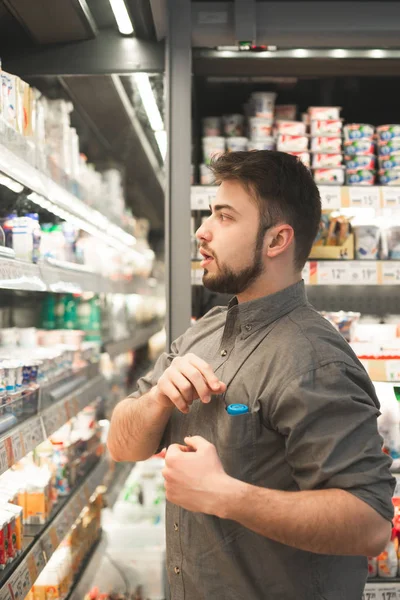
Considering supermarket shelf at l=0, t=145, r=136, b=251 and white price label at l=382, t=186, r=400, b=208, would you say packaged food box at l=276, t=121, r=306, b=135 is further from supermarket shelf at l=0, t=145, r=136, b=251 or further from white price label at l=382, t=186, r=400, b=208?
supermarket shelf at l=0, t=145, r=136, b=251

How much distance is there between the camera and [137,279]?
501 centimetres

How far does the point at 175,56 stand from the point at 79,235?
4.59 ft

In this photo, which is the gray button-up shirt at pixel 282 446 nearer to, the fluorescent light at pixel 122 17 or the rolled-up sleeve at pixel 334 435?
the rolled-up sleeve at pixel 334 435

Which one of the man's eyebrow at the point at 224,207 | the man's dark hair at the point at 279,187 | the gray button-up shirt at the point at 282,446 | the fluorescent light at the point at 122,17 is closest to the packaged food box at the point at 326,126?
the fluorescent light at the point at 122,17

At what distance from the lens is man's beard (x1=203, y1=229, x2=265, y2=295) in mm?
1433

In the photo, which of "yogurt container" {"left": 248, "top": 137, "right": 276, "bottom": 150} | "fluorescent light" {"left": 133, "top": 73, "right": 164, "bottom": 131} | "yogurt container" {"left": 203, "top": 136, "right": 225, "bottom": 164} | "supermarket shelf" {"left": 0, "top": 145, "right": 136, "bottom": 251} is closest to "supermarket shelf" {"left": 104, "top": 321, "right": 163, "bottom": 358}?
"supermarket shelf" {"left": 0, "top": 145, "right": 136, "bottom": 251}

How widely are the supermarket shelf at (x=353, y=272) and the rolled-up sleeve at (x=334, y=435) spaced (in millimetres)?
1172

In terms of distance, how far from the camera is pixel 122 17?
213cm

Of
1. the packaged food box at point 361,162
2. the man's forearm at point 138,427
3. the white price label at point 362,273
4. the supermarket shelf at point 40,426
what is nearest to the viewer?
the man's forearm at point 138,427

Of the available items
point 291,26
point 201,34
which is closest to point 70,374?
point 201,34

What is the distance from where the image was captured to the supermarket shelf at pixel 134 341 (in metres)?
3.94

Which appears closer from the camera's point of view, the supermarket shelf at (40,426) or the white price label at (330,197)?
the supermarket shelf at (40,426)

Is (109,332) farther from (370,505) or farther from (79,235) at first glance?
(370,505)

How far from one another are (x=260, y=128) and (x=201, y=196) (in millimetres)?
457
